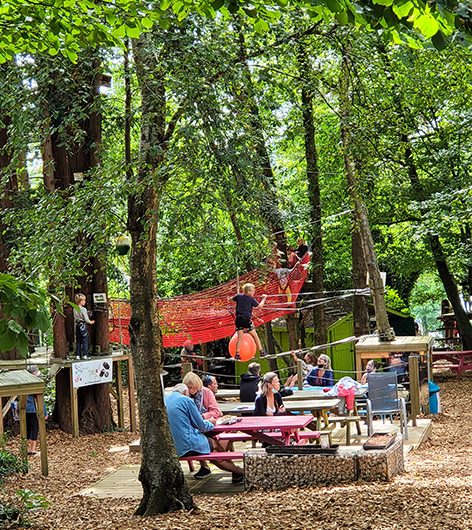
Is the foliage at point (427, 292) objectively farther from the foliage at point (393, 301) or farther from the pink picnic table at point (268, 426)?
the pink picnic table at point (268, 426)

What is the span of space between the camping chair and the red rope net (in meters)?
3.25

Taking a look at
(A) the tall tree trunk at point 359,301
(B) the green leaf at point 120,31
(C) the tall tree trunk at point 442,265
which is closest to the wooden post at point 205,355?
(A) the tall tree trunk at point 359,301

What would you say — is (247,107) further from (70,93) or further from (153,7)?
(70,93)

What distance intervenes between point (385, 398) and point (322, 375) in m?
2.24

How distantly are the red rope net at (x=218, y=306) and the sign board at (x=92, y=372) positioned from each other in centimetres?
90

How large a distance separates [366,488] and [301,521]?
1.32 metres

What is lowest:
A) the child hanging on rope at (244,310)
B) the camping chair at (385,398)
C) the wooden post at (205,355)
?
the camping chair at (385,398)

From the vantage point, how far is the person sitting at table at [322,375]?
12.3 m

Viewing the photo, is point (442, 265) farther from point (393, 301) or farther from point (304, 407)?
point (304, 407)

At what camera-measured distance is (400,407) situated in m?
10.4

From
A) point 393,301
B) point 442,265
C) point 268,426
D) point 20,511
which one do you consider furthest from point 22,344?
point 393,301

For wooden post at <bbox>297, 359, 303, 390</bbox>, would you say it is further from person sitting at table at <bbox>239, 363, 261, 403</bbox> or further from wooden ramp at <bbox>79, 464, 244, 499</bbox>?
wooden ramp at <bbox>79, 464, 244, 499</bbox>

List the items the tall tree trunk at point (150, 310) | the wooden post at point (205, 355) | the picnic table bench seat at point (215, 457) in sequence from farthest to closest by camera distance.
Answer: the wooden post at point (205, 355) → the picnic table bench seat at point (215, 457) → the tall tree trunk at point (150, 310)

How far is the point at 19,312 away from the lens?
3906 mm
